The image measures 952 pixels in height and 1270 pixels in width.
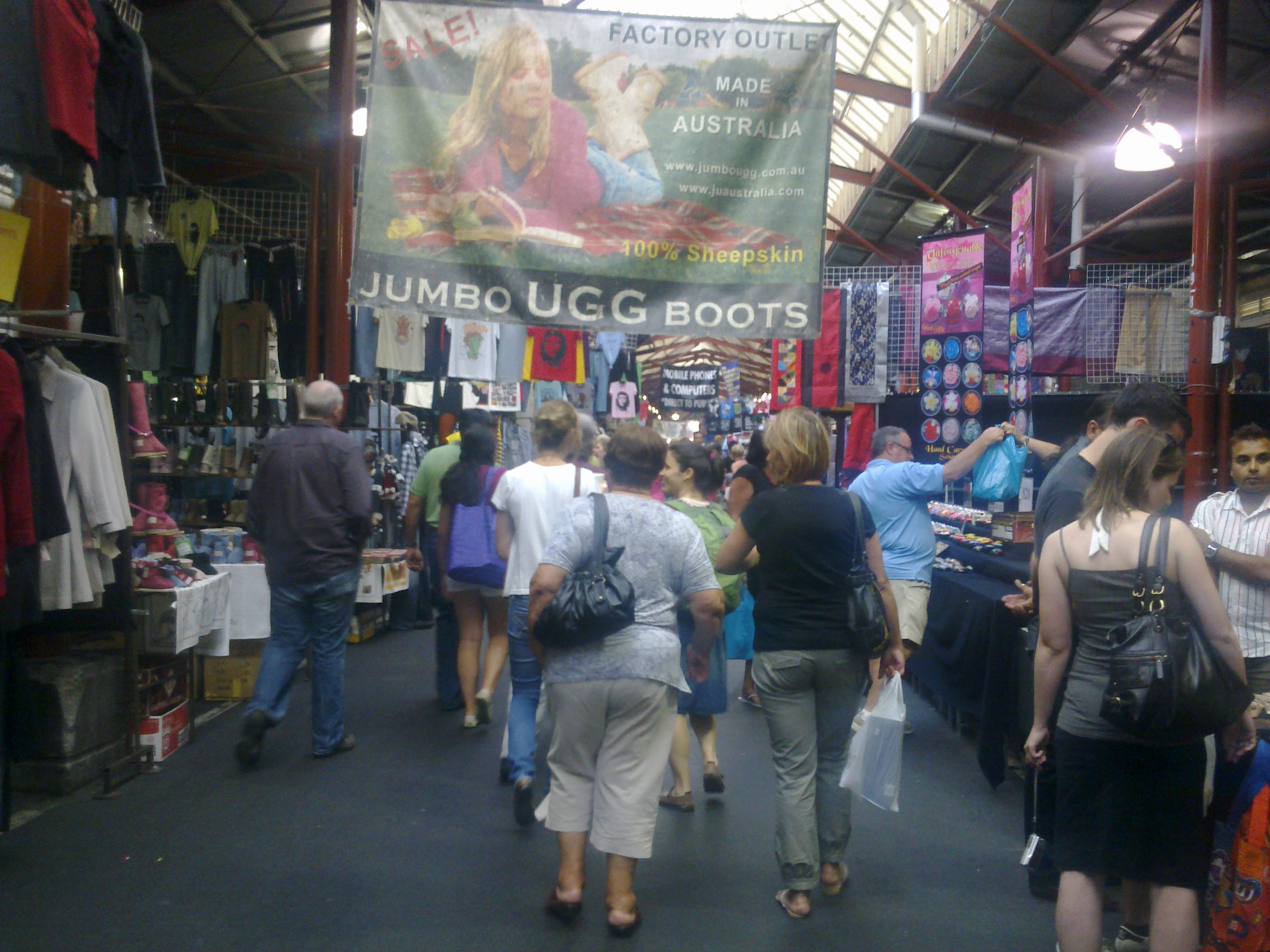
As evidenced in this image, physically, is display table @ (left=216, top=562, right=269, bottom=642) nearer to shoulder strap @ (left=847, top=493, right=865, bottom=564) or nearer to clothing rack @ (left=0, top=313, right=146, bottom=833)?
clothing rack @ (left=0, top=313, right=146, bottom=833)

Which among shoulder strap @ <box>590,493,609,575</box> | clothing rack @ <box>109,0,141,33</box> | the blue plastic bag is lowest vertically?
shoulder strap @ <box>590,493,609,575</box>

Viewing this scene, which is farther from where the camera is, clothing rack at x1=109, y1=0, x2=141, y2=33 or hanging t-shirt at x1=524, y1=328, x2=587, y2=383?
hanging t-shirt at x1=524, y1=328, x2=587, y2=383

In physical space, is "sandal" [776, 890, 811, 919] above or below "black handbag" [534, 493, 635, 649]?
below

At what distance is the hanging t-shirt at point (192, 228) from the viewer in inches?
298

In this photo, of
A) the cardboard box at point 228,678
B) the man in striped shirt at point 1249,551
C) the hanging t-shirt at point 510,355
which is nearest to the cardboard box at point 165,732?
the cardboard box at point 228,678

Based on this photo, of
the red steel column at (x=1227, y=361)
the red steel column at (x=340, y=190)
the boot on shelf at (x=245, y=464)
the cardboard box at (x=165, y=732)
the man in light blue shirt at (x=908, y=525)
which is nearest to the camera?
the cardboard box at (x=165, y=732)

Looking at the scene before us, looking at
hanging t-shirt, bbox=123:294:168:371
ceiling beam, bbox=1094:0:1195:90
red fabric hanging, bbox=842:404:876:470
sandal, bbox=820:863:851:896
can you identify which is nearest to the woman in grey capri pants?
sandal, bbox=820:863:851:896

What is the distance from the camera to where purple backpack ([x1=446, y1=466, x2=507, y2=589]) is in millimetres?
5340

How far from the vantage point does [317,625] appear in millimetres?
5082

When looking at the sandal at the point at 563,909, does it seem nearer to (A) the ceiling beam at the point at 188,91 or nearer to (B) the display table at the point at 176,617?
(B) the display table at the point at 176,617

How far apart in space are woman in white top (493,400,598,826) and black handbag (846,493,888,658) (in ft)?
4.36

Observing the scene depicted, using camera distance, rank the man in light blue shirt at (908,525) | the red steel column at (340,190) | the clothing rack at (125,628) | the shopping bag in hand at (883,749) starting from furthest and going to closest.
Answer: the red steel column at (340,190), the man in light blue shirt at (908,525), the clothing rack at (125,628), the shopping bag in hand at (883,749)

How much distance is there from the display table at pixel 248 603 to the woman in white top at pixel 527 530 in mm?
2640

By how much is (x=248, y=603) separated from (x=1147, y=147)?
8.31 m
